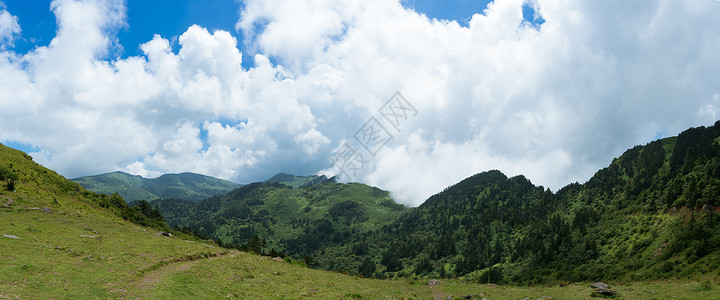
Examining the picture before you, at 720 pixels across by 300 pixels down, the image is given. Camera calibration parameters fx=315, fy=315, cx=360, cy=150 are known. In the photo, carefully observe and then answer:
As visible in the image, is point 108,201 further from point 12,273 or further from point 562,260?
point 562,260

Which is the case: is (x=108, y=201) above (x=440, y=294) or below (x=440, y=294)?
above

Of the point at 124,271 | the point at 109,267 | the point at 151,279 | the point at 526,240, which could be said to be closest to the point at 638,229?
the point at 526,240

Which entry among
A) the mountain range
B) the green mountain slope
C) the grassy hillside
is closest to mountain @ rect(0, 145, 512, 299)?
the grassy hillside

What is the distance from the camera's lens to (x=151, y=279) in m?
27.4

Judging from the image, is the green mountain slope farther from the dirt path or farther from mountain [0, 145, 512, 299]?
the dirt path

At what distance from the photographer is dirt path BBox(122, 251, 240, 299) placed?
2308 centimetres

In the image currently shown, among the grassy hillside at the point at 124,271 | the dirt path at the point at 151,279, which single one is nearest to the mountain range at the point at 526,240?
the grassy hillside at the point at 124,271

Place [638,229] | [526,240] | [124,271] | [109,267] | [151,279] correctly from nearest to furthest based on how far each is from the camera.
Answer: [151,279]
[124,271]
[109,267]
[638,229]
[526,240]

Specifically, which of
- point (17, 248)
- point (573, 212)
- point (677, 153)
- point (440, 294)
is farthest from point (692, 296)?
point (573, 212)

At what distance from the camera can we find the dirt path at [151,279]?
909 inches

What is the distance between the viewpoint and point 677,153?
146750 millimetres

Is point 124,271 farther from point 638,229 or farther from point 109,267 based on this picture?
point 638,229

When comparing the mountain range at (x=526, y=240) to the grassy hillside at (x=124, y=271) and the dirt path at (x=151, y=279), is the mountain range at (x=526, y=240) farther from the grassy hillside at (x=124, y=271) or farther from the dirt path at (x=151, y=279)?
the dirt path at (x=151, y=279)

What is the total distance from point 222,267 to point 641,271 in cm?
8536
